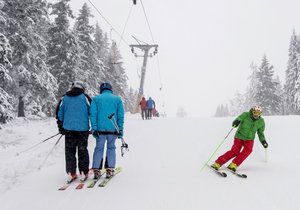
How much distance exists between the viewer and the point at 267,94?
2088 inches

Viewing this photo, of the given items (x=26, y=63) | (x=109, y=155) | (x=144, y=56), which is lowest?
(x=109, y=155)

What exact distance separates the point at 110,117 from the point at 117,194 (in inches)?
68.8

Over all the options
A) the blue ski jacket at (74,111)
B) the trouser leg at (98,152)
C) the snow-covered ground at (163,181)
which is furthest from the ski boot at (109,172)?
the blue ski jacket at (74,111)

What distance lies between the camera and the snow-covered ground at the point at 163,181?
6.16m

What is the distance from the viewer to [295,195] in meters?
6.58

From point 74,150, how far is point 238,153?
4126 millimetres

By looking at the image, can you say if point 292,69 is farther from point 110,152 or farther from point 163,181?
point 110,152

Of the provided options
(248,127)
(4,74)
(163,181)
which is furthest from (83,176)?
(4,74)

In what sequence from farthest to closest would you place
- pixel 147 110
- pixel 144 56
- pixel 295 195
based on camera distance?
pixel 144 56, pixel 147 110, pixel 295 195

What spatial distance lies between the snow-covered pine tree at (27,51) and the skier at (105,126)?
14.6 m

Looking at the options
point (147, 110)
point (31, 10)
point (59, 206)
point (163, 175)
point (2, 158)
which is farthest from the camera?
point (147, 110)

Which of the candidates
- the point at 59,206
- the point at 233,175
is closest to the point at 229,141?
the point at 233,175

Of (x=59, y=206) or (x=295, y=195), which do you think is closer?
(x=59, y=206)

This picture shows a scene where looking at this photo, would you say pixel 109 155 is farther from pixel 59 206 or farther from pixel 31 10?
pixel 31 10
